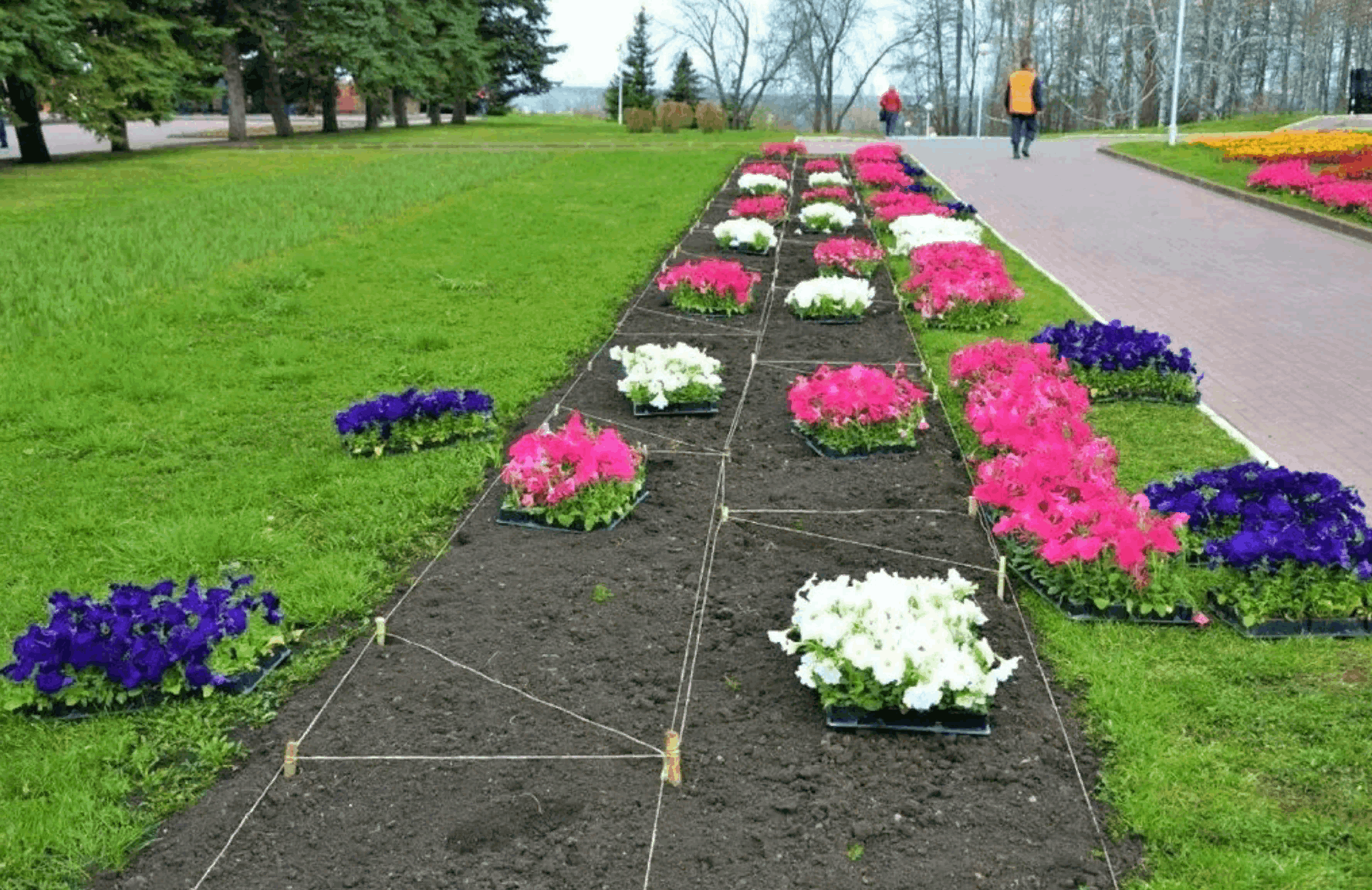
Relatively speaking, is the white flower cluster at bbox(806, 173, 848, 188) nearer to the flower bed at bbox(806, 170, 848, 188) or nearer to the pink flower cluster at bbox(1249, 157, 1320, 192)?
the flower bed at bbox(806, 170, 848, 188)

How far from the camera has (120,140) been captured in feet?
90.7

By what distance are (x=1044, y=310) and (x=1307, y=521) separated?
215 inches

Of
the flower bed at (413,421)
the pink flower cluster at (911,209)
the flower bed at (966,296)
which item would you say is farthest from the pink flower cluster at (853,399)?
the pink flower cluster at (911,209)

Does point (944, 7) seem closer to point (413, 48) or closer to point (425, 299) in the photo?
point (413, 48)

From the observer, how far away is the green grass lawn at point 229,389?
392 cm

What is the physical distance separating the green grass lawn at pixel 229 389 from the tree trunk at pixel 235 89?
1642cm

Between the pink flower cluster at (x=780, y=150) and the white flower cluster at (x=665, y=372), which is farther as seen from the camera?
the pink flower cluster at (x=780, y=150)

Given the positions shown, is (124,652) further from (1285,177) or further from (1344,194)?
(1285,177)

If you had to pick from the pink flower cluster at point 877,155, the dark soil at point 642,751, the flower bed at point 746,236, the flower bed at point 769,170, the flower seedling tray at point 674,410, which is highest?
the pink flower cluster at point 877,155

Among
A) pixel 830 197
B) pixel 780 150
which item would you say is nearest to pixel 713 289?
pixel 830 197

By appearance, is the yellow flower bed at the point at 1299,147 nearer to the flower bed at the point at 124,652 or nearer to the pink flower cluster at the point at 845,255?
the pink flower cluster at the point at 845,255

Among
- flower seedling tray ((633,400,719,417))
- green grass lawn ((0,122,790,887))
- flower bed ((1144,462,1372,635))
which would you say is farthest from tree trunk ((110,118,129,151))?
flower bed ((1144,462,1372,635))

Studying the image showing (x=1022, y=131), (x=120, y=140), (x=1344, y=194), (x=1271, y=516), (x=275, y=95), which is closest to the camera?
(x=1271, y=516)

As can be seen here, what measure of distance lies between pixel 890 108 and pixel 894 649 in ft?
109
